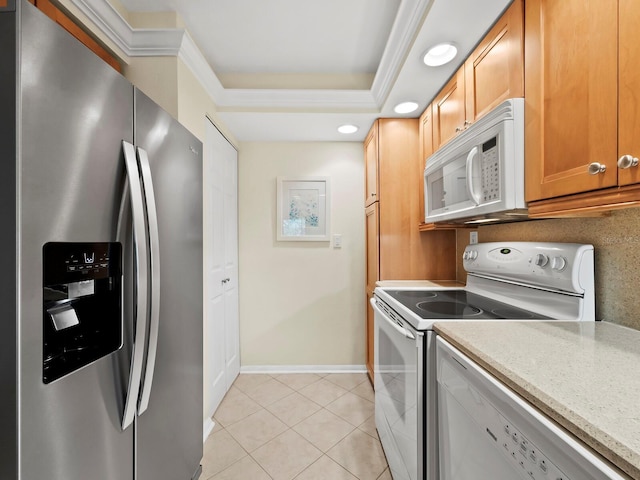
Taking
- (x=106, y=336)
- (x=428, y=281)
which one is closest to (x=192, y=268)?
(x=106, y=336)

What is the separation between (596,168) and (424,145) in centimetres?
134

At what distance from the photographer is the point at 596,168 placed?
79cm

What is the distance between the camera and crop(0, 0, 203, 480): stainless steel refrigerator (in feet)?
1.73

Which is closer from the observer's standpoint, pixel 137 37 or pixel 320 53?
pixel 137 37

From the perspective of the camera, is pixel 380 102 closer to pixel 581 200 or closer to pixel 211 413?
pixel 581 200

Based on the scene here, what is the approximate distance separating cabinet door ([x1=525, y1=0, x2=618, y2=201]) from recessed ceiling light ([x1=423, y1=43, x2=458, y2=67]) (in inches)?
15.9

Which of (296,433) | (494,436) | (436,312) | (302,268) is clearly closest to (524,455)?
(494,436)

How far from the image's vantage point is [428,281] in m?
2.12

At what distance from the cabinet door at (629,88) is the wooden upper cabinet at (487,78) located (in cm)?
36

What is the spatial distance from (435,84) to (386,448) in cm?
219

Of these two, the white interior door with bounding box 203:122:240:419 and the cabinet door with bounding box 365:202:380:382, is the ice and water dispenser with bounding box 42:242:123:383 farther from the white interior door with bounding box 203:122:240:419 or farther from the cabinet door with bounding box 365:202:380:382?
the cabinet door with bounding box 365:202:380:382

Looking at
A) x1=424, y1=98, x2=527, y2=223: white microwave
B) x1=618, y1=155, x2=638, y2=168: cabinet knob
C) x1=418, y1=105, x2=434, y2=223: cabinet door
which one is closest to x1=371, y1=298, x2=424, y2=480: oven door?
x1=424, y1=98, x2=527, y2=223: white microwave

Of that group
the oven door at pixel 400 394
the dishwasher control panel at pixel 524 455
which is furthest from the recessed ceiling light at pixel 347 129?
the dishwasher control panel at pixel 524 455

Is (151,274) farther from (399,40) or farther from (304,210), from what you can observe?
(304,210)
